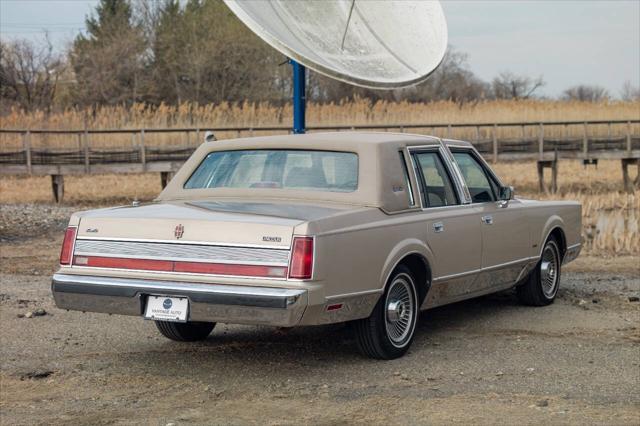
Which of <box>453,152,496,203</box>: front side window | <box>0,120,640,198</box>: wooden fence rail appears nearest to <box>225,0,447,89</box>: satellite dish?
<box>453,152,496,203</box>: front side window

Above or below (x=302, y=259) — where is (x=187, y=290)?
below

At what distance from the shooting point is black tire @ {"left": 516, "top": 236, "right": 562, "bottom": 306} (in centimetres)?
973

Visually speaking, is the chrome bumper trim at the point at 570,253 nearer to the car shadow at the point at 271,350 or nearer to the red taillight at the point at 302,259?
the car shadow at the point at 271,350

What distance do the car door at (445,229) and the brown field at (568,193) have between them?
6606 mm

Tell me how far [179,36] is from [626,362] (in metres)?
46.5

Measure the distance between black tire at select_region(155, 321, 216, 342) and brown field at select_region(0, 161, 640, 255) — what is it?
7.81 metres

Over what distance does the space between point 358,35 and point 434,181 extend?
9.96m

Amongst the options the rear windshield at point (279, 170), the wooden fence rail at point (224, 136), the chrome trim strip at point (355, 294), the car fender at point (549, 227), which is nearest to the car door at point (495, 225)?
the car fender at point (549, 227)

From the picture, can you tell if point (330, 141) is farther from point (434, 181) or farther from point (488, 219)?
point (488, 219)

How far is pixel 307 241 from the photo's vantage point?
6508 mm

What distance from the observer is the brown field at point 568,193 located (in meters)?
15.7

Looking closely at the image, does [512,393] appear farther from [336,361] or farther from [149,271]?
[149,271]

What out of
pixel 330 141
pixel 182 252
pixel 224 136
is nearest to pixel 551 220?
pixel 330 141

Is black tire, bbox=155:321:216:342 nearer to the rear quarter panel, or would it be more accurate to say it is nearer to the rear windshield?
the rear windshield
